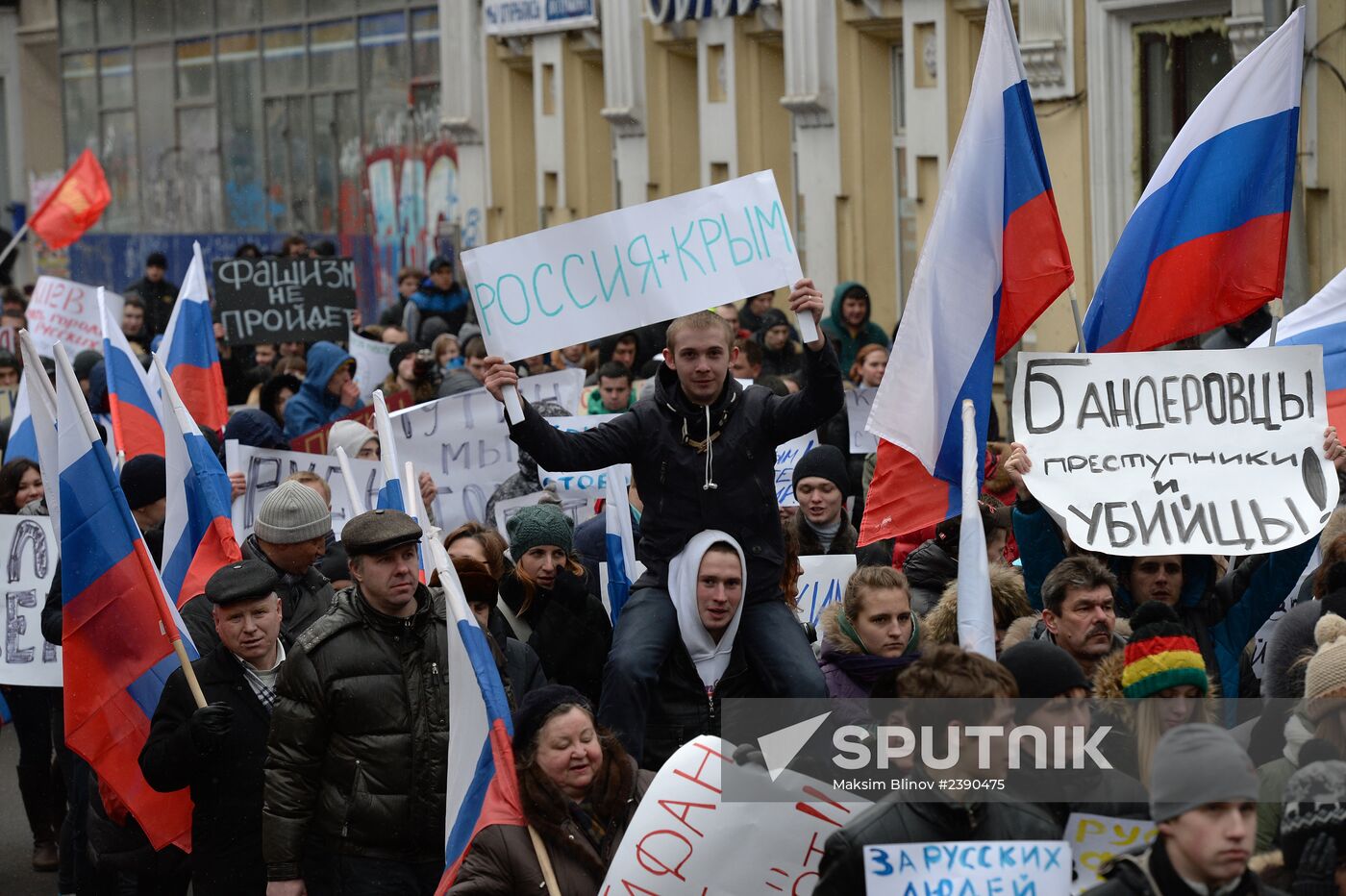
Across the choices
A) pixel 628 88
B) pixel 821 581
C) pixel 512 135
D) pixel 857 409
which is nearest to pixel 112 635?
pixel 821 581

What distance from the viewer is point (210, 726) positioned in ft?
20.4

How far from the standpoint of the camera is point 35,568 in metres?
8.95

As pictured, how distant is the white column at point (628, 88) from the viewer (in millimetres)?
22906

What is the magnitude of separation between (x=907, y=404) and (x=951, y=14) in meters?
11.1

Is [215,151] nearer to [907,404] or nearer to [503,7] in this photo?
[503,7]

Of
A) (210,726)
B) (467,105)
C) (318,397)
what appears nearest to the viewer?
(210,726)

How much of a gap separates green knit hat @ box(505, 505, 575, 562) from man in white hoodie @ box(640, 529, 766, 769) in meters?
1.47

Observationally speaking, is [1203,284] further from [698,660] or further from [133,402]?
[133,402]

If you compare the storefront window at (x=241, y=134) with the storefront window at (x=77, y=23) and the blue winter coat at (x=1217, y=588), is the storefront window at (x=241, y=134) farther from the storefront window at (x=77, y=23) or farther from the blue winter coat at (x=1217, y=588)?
the blue winter coat at (x=1217, y=588)

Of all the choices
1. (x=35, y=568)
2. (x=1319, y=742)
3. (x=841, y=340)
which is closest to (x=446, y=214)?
(x=841, y=340)

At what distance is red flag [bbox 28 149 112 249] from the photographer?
20359 mm

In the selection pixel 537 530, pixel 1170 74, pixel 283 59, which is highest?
pixel 283 59

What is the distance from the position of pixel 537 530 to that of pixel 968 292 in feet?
5.40

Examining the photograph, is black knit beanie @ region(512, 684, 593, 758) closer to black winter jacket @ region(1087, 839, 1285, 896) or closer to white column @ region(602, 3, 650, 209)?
black winter jacket @ region(1087, 839, 1285, 896)
